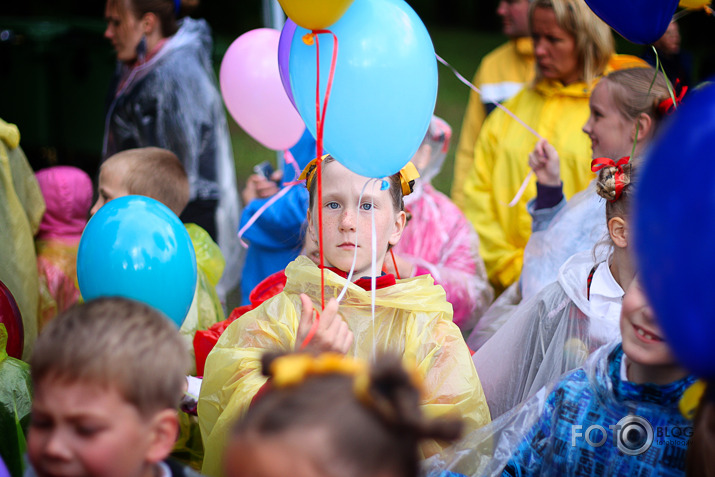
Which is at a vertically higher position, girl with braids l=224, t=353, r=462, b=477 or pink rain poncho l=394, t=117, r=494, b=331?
girl with braids l=224, t=353, r=462, b=477

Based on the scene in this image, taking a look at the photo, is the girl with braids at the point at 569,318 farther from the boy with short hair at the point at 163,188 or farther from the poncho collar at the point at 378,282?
the boy with short hair at the point at 163,188

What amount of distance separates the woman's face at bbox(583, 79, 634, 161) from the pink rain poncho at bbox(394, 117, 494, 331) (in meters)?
0.68

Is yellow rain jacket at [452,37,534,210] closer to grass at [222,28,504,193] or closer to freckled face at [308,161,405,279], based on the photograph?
freckled face at [308,161,405,279]

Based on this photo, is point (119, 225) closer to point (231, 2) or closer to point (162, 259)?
point (162, 259)

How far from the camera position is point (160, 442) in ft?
4.96

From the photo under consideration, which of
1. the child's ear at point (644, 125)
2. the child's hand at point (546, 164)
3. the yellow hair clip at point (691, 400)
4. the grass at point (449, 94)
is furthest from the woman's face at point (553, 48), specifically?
the grass at point (449, 94)

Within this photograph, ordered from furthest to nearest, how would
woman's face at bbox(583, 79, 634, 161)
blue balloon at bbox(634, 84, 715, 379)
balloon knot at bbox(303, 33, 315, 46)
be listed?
woman's face at bbox(583, 79, 634, 161)
balloon knot at bbox(303, 33, 315, 46)
blue balloon at bbox(634, 84, 715, 379)

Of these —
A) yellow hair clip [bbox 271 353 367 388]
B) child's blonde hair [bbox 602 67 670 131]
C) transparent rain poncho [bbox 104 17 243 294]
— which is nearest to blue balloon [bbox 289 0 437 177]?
yellow hair clip [bbox 271 353 367 388]

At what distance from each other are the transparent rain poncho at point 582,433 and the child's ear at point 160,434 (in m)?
0.67

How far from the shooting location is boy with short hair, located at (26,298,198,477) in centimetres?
141

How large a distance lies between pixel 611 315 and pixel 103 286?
4.83ft

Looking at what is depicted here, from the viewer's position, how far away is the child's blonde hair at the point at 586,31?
3.53m

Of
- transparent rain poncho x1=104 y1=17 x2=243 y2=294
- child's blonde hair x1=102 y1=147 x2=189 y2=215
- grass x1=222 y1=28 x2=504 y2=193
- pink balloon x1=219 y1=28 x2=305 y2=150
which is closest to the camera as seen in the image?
child's blonde hair x1=102 y1=147 x2=189 y2=215

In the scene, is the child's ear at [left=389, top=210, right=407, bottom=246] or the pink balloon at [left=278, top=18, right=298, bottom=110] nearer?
the pink balloon at [left=278, top=18, right=298, bottom=110]
